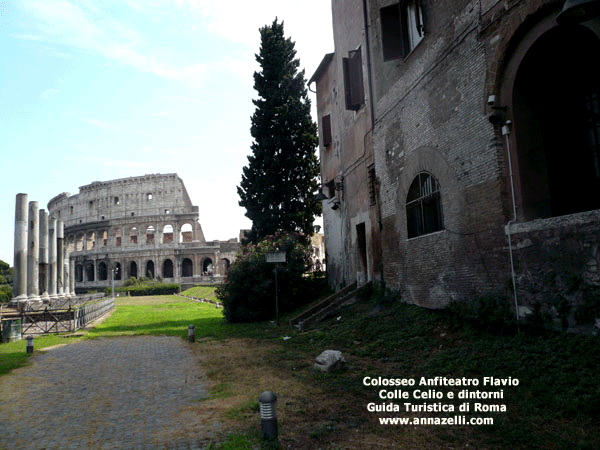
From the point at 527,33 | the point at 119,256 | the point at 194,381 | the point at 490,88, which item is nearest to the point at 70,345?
the point at 194,381

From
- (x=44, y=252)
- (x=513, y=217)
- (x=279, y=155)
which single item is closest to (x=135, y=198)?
(x=44, y=252)

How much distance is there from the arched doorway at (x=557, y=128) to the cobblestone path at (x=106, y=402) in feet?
17.7

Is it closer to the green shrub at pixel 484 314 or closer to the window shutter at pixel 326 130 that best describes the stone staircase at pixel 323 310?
the green shrub at pixel 484 314

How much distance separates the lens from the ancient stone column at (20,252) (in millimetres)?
24780

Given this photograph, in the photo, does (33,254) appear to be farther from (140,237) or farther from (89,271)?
(89,271)

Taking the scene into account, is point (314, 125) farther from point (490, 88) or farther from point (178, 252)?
point (178, 252)

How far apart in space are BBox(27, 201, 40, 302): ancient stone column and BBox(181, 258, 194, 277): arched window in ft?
121

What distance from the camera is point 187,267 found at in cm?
6469

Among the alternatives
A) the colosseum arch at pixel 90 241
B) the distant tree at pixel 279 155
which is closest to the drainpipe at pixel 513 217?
the distant tree at pixel 279 155

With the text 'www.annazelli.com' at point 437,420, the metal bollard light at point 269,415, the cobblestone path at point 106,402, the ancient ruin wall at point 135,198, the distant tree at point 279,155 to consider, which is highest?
the ancient ruin wall at point 135,198

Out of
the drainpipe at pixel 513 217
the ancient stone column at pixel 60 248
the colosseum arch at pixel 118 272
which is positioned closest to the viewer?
the drainpipe at pixel 513 217

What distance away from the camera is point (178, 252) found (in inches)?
2479

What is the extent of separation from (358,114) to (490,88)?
709cm

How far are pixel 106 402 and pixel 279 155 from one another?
51.7ft
